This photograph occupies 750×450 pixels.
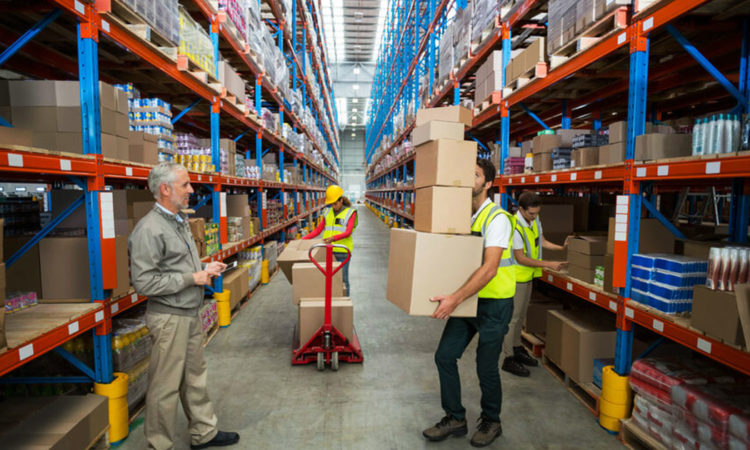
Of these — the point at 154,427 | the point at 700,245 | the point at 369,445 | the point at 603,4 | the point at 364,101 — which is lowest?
the point at 369,445

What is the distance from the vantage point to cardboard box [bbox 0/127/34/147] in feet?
7.68

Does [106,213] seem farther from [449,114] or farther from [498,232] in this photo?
[498,232]

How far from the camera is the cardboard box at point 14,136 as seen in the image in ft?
7.68

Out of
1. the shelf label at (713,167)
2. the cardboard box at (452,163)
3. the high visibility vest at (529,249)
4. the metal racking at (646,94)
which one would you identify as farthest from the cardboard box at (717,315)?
the high visibility vest at (529,249)

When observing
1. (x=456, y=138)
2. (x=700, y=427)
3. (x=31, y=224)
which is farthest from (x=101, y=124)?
(x=700, y=427)

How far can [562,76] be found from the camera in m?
4.04

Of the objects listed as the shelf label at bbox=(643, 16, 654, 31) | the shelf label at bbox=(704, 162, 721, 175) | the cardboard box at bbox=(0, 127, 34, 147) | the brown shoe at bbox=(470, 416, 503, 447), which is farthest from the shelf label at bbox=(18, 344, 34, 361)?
the shelf label at bbox=(643, 16, 654, 31)

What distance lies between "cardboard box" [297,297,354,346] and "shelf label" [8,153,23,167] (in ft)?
9.18

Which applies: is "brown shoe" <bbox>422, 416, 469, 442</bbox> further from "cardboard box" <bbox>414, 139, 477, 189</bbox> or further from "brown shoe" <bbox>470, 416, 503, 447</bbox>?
"cardboard box" <bbox>414, 139, 477, 189</bbox>

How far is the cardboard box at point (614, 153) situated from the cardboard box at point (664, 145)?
0.26m

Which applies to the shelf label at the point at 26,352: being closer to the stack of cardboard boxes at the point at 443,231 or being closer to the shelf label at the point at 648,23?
the stack of cardboard boxes at the point at 443,231

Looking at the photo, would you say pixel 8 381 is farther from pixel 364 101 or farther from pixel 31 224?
pixel 364 101

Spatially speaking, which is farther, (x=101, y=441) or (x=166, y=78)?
(x=166, y=78)

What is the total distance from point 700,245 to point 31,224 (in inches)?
214
